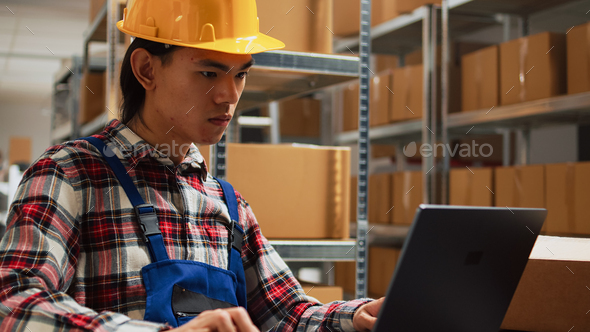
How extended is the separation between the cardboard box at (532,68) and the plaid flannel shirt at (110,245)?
1.72 metres

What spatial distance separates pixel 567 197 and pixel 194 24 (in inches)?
71.5

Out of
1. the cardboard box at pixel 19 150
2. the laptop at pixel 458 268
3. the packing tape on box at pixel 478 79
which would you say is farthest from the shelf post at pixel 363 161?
the cardboard box at pixel 19 150

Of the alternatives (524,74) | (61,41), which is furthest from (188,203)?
(61,41)

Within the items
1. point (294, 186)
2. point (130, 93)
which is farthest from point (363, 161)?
point (130, 93)

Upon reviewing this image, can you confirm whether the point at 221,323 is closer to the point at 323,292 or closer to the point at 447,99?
the point at 323,292

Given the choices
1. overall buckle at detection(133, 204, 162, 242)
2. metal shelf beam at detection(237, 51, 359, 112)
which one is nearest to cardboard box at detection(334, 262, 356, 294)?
metal shelf beam at detection(237, 51, 359, 112)

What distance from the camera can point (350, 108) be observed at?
373 cm

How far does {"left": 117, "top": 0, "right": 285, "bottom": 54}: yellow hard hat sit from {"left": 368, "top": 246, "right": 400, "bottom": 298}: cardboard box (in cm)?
212

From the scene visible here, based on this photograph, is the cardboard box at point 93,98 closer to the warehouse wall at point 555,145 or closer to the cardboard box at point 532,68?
the cardboard box at point 532,68

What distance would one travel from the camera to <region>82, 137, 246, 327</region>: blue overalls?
1.00m

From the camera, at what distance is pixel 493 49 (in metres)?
2.71

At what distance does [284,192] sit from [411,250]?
0.97 meters

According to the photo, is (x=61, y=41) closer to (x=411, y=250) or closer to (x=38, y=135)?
(x=38, y=135)

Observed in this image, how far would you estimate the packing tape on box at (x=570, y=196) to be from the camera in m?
2.29
